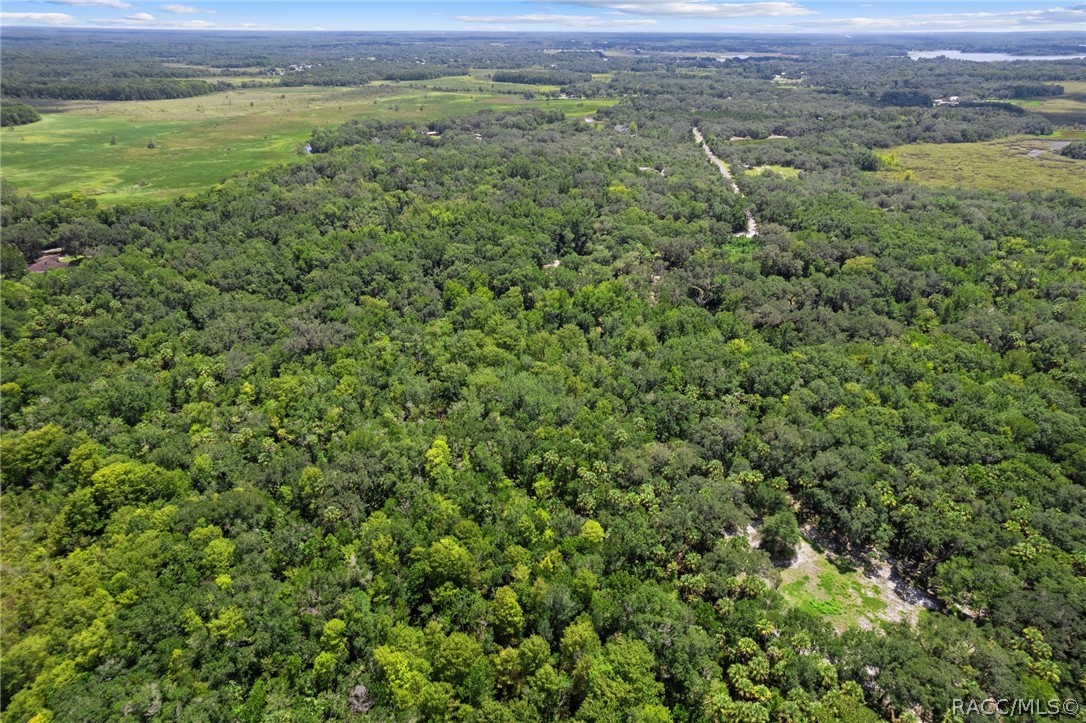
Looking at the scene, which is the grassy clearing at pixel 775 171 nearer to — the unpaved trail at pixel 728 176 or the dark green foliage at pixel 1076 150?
the unpaved trail at pixel 728 176

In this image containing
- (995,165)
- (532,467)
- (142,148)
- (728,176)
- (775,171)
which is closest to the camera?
(532,467)

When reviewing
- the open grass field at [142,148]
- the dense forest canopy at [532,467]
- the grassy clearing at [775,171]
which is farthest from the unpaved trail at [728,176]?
the open grass field at [142,148]

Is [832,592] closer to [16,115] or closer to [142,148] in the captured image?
[142,148]

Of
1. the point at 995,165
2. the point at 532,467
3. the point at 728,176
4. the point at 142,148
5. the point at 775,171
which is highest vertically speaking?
the point at 142,148

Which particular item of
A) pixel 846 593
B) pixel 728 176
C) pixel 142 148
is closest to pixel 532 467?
pixel 846 593

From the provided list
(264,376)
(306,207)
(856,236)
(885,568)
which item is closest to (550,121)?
(306,207)

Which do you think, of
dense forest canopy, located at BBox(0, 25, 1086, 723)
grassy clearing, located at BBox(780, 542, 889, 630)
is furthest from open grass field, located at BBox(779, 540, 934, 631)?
dense forest canopy, located at BBox(0, 25, 1086, 723)
